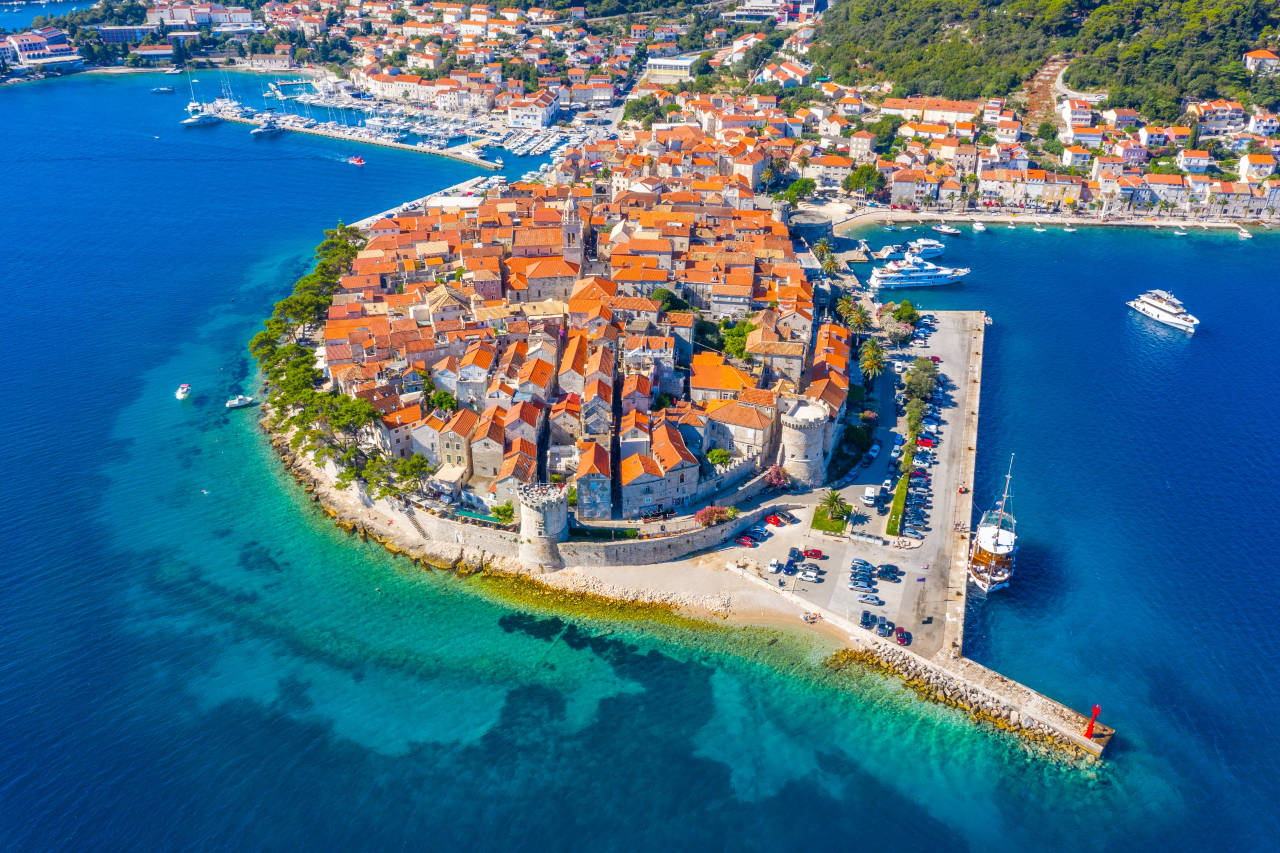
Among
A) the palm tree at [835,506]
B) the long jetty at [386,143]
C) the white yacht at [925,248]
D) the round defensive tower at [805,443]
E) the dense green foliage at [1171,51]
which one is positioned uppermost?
the dense green foliage at [1171,51]

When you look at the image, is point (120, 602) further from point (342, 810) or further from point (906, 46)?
point (906, 46)

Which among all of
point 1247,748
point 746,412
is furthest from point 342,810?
point 1247,748

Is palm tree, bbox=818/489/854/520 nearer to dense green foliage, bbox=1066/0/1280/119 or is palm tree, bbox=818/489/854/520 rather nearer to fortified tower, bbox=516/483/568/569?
fortified tower, bbox=516/483/568/569

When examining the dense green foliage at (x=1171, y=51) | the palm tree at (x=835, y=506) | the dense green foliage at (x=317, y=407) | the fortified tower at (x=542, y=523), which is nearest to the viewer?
the fortified tower at (x=542, y=523)

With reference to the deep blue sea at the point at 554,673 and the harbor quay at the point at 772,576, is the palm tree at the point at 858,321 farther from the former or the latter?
the harbor quay at the point at 772,576

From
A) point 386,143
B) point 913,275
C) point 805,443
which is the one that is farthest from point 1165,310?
point 386,143

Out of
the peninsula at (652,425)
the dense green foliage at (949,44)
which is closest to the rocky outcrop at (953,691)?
the peninsula at (652,425)
